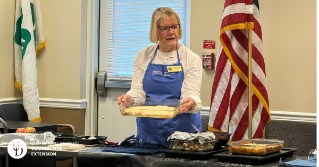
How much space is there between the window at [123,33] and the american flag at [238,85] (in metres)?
1.25

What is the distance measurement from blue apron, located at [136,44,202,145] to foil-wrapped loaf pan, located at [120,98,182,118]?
0.30 meters

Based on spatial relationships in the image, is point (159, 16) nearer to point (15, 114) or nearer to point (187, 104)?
point (187, 104)

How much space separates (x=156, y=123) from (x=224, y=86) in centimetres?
115

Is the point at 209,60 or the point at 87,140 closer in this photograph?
the point at 87,140

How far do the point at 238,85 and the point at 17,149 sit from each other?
6.78ft

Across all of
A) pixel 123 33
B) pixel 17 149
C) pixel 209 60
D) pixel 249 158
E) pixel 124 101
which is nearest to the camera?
pixel 249 158

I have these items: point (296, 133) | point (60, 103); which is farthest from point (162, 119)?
point (60, 103)

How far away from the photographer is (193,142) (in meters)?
2.31

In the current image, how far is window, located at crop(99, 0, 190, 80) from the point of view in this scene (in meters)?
5.09

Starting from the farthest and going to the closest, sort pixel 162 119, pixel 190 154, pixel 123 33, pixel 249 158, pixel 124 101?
pixel 123 33
pixel 162 119
pixel 124 101
pixel 190 154
pixel 249 158

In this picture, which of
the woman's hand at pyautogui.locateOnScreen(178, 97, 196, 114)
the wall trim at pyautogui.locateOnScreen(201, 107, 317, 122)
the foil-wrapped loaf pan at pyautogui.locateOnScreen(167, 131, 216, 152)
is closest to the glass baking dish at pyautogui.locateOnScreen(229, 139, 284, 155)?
the foil-wrapped loaf pan at pyautogui.locateOnScreen(167, 131, 216, 152)

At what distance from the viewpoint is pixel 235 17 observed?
3865 mm

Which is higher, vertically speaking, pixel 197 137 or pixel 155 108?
pixel 155 108

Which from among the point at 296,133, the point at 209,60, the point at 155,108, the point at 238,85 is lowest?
the point at 296,133
